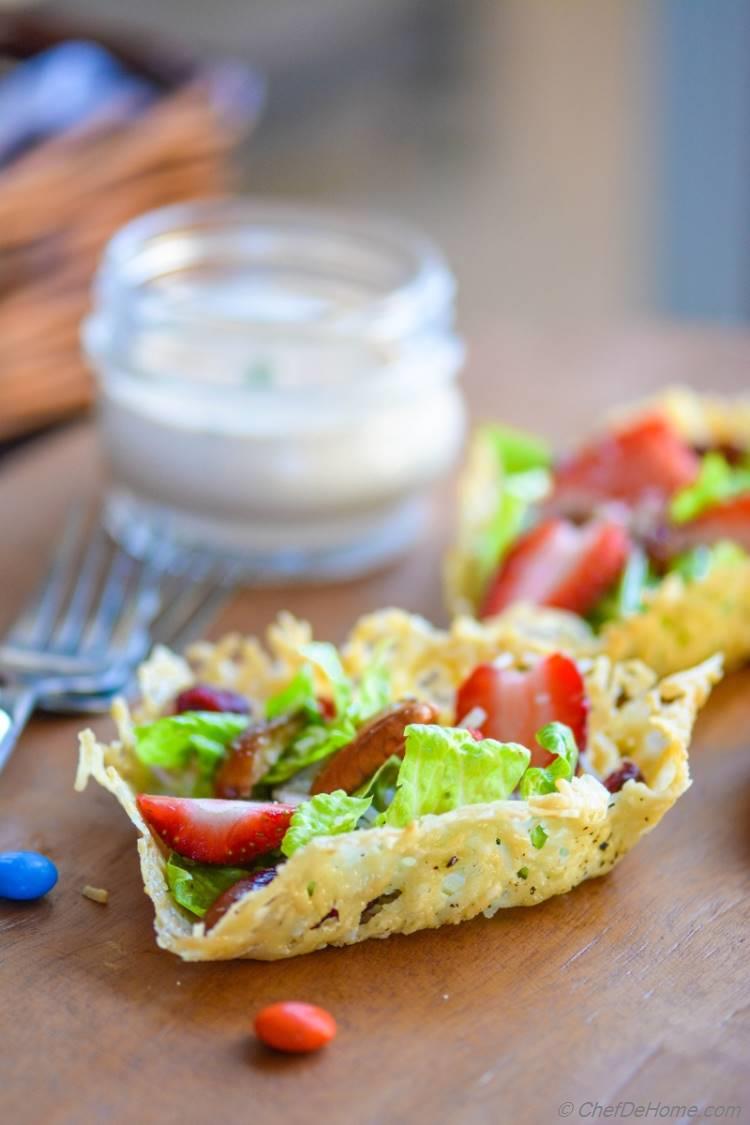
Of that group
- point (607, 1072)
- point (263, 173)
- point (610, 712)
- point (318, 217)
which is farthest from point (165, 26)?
point (607, 1072)

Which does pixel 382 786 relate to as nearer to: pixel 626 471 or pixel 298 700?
pixel 298 700

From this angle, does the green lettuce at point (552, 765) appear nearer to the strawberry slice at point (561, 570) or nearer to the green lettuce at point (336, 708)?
the green lettuce at point (336, 708)

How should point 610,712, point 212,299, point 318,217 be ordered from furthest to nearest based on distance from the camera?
point 318,217
point 212,299
point 610,712

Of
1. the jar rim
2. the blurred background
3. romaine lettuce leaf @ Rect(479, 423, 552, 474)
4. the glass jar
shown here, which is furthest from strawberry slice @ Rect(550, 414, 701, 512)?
the blurred background

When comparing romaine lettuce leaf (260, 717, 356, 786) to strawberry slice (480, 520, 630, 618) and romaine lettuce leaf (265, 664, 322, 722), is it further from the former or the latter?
strawberry slice (480, 520, 630, 618)

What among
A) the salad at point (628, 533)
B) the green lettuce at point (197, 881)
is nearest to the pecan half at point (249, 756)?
the green lettuce at point (197, 881)

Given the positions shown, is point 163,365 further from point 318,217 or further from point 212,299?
point 318,217

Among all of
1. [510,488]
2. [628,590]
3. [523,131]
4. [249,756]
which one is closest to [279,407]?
[510,488]
